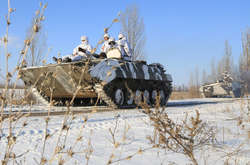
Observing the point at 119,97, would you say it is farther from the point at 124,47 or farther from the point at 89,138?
the point at 89,138

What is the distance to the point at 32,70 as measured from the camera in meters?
10.8

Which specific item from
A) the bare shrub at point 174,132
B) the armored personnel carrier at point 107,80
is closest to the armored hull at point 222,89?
the armored personnel carrier at point 107,80

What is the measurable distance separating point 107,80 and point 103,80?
608mm

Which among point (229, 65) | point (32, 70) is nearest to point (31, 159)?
point (32, 70)

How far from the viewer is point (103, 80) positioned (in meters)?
8.71

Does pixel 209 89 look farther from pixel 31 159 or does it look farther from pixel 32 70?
pixel 31 159

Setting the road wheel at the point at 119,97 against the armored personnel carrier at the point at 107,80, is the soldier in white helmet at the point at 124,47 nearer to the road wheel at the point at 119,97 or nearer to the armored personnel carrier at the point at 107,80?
the armored personnel carrier at the point at 107,80

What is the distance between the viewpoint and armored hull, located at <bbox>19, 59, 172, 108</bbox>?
933cm

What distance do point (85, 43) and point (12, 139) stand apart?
10745 millimetres

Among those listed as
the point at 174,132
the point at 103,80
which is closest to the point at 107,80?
the point at 103,80

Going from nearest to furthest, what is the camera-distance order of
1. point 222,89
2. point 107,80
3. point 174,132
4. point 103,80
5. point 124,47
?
point 174,132, point 103,80, point 107,80, point 124,47, point 222,89

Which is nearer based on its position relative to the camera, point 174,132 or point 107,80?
point 174,132

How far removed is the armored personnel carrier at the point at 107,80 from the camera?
9328 mm

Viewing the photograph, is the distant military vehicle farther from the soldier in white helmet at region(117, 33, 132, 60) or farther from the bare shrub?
the bare shrub
